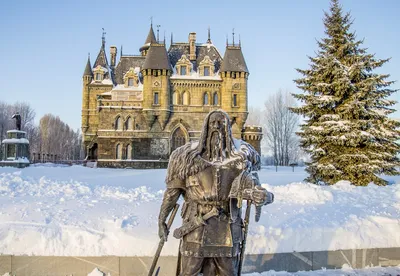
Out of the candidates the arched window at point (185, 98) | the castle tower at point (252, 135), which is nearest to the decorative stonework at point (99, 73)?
the arched window at point (185, 98)

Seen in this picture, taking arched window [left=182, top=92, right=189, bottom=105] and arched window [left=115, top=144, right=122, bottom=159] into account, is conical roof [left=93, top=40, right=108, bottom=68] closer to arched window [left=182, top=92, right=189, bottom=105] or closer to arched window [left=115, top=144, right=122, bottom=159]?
arched window [left=115, top=144, right=122, bottom=159]

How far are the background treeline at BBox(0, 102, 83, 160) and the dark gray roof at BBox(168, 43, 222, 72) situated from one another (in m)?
31.8

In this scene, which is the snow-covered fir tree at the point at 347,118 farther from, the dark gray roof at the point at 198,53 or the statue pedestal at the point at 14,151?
the dark gray roof at the point at 198,53

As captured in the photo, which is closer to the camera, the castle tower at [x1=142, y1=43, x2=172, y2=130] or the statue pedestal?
the statue pedestal

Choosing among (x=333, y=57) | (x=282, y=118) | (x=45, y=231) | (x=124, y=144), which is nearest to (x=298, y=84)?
(x=333, y=57)

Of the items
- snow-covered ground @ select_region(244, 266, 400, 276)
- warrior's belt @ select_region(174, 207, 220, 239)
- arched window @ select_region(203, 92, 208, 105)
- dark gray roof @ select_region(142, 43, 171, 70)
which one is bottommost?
snow-covered ground @ select_region(244, 266, 400, 276)

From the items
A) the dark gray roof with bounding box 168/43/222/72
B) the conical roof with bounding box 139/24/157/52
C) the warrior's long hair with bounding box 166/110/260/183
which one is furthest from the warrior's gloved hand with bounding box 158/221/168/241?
the conical roof with bounding box 139/24/157/52

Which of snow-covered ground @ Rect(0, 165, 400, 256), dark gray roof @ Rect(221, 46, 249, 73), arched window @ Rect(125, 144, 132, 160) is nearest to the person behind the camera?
snow-covered ground @ Rect(0, 165, 400, 256)

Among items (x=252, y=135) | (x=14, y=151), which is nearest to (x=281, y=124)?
(x=252, y=135)

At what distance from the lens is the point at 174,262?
17.8ft

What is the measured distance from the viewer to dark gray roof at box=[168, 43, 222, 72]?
37938 millimetres

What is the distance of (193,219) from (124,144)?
33.6 metres

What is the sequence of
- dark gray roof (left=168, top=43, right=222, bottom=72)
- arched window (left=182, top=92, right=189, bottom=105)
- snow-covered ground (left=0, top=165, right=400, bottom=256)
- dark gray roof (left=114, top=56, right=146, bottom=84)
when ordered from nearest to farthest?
snow-covered ground (left=0, top=165, right=400, bottom=256), arched window (left=182, top=92, right=189, bottom=105), dark gray roof (left=168, top=43, right=222, bottom=72), dark gray roof (left=114, top=56, right=146, bottom=84)

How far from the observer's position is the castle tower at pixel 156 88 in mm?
35156
